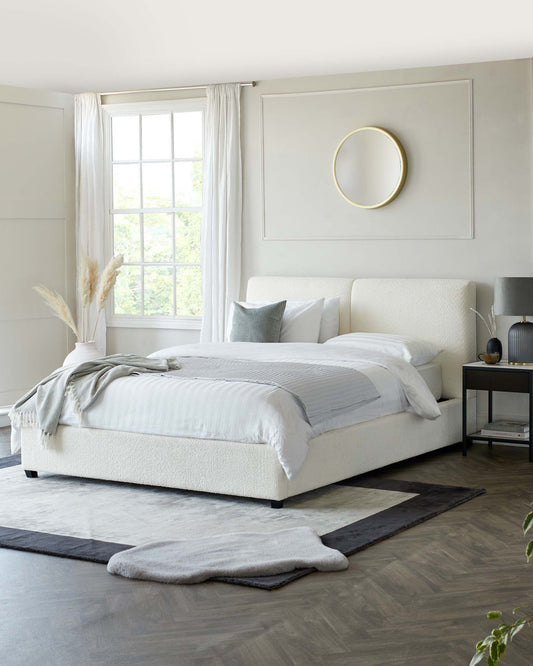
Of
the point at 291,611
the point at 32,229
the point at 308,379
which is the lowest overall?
the point at 291,611

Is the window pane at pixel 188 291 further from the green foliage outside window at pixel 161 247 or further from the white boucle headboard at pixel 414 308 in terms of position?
the white boucle headboard at pixel 414 308

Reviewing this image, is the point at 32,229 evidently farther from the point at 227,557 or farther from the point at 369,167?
the point at 227,557

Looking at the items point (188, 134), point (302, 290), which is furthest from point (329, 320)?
point (188, 134)

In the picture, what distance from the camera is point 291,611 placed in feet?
11.1

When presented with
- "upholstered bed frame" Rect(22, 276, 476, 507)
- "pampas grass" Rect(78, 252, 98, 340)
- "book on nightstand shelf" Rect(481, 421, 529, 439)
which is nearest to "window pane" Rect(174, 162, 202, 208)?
"pampas grass" Rect(78, 252, 98, 340)

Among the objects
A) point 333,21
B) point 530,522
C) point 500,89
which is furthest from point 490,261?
point 530,522

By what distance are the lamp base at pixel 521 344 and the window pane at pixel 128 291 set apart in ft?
10.3

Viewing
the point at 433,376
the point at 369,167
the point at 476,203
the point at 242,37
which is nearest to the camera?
the point at 242,37

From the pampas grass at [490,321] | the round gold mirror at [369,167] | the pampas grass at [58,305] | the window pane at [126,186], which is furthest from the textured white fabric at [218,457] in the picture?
the window pane at [126,186]

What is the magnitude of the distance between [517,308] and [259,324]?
5.54 feet

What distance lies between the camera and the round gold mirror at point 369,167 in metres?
6.91

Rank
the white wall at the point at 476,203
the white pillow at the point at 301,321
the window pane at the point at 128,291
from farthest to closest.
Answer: the window pane at the point at 128,291
the white pillow at the point at 301,321
the white wall at the point at 476,203

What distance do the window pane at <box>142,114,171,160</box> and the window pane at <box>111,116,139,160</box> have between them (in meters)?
0.08

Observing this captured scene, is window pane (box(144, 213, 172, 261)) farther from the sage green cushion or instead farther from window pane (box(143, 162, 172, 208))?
the sage green cushion
